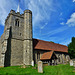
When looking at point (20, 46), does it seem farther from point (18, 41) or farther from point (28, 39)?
point (28, 39)

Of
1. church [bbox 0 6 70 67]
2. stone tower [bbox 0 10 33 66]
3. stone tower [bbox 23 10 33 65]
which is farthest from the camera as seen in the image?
stone tower [bbox 23 10 33 65]

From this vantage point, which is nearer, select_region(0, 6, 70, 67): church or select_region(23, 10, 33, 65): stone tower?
select_region(0, 6, 70, 67): church

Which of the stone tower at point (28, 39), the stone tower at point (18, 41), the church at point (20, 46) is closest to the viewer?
the stone tower at point (18, 41)

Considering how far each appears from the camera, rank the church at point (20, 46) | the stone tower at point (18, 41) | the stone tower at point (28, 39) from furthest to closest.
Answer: the stone tower at point (28, 39), the church at point (20, 46), the stone tower at point (18, 41)

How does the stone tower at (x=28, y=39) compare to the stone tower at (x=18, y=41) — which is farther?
the stone tower at (x=28, y=39)

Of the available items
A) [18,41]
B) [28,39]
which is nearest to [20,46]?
[18,41]

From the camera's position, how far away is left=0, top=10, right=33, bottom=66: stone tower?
16156 mm

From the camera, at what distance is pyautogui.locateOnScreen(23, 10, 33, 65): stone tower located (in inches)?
676

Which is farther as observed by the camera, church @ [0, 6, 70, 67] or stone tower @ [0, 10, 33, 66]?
church @ [0, 6, 70, 67]

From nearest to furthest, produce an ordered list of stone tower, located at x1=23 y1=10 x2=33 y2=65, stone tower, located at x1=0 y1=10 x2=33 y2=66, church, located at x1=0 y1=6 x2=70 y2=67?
stone tower, located at x1=0 y1=10 x2=33 y2=66 < church, located at x1=0 y1=6 x2=70 y2=67 < stone tower, located at x1=23 y1=10 x2=33 y2=65

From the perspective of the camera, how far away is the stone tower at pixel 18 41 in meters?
16.2

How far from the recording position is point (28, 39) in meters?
18.7

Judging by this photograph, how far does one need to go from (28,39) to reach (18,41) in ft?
8.12

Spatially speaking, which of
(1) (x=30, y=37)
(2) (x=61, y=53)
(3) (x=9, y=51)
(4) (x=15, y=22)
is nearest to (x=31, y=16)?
(4) (x=15, y=22)
